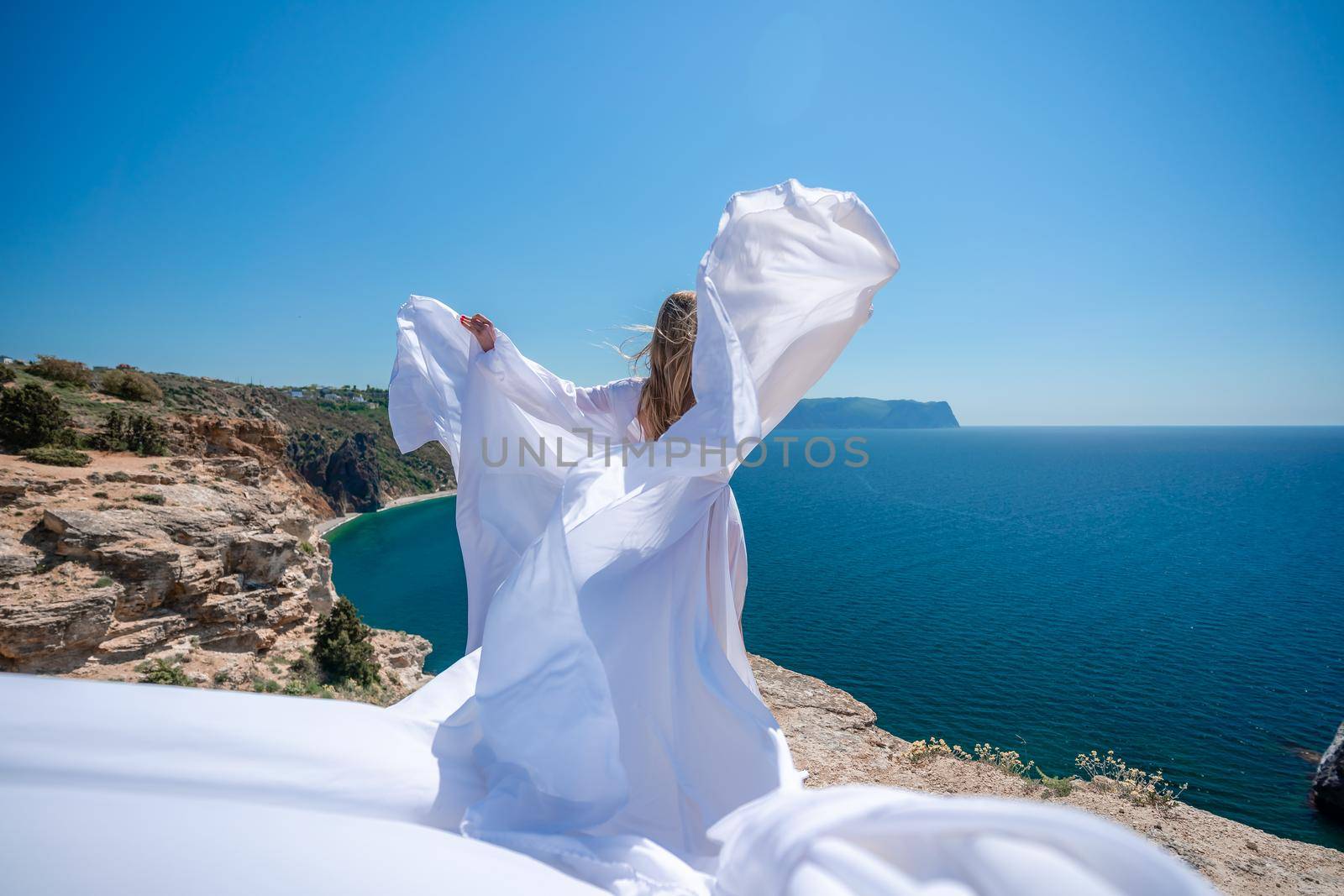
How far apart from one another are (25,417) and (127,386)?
11.5 meters

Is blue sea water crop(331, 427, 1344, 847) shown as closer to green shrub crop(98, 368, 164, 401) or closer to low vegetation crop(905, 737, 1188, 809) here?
low vegetation crop(905, 737, 1188, 809)

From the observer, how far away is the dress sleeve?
322 cm

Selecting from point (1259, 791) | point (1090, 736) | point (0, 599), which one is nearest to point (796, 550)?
point (1090, 736)

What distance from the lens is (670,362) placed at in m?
2.87

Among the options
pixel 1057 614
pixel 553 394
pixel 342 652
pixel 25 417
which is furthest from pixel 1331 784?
pixel 25 417

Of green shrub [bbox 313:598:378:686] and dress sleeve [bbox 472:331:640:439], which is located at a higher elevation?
dress sleeve [bbox 472:331:640:439]

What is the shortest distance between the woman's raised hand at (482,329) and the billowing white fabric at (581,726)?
0.09m

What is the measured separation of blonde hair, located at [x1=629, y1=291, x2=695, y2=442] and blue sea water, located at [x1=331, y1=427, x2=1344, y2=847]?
65.9 ft

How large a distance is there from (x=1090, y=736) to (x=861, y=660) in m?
8.12

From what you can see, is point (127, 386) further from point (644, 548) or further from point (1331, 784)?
point (1331, 784)

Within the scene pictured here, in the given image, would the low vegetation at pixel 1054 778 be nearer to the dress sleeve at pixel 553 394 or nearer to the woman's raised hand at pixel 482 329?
the dress sleeve at pixel 553 394

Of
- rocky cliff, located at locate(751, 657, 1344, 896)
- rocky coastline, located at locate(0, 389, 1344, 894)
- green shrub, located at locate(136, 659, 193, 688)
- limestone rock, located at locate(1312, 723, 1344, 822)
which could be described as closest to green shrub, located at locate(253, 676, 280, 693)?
rocky coastline, located at locate(0, 389, 1344, 894)

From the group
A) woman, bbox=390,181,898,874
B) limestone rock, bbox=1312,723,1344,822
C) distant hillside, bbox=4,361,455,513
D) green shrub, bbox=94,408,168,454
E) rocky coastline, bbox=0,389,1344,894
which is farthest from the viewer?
distant hillside, bbox=4,361,455,513

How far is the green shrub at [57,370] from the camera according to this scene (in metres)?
20.3
